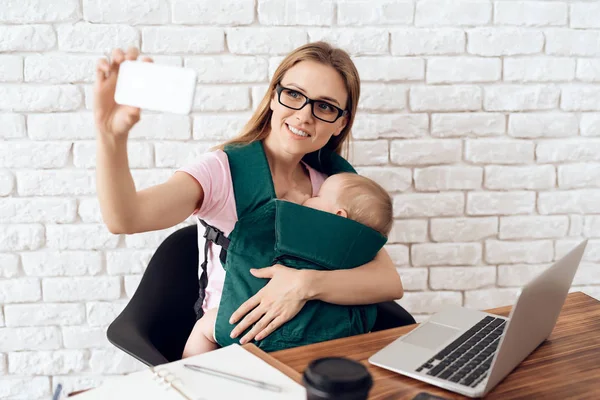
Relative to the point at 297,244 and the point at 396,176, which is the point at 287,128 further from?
the point at 396,176

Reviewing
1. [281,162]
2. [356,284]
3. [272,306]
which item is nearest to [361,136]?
[281,162]

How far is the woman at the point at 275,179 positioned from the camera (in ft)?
3.48

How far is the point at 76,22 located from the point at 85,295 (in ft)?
3.00

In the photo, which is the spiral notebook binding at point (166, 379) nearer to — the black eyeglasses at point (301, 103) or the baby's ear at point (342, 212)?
the baby's ear at point (342, 212)

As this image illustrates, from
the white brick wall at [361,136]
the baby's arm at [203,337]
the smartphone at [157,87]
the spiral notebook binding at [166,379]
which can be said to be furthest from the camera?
the white brick wall at [361,136]

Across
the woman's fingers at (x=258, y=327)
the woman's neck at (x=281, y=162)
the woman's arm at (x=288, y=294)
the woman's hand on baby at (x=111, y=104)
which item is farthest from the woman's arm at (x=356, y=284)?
the woman's hand on baby at (x=111, y=104)

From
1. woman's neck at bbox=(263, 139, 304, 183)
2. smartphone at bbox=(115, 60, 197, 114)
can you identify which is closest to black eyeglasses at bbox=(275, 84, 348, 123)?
woman's neck at bbox=(263, 139, 304, 183)

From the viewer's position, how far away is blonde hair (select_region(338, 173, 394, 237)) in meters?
1.57

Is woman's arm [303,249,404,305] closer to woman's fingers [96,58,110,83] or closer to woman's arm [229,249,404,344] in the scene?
woman's arm [229,249,404,344]

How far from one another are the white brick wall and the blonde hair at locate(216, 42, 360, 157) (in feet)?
1.02

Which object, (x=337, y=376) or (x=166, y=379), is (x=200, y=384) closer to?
(x=166, y=379)

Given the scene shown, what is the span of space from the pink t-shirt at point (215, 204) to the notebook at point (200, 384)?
517 mm

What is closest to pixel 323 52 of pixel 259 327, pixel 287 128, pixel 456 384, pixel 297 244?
pixel 287 128

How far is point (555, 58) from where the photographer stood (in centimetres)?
218
